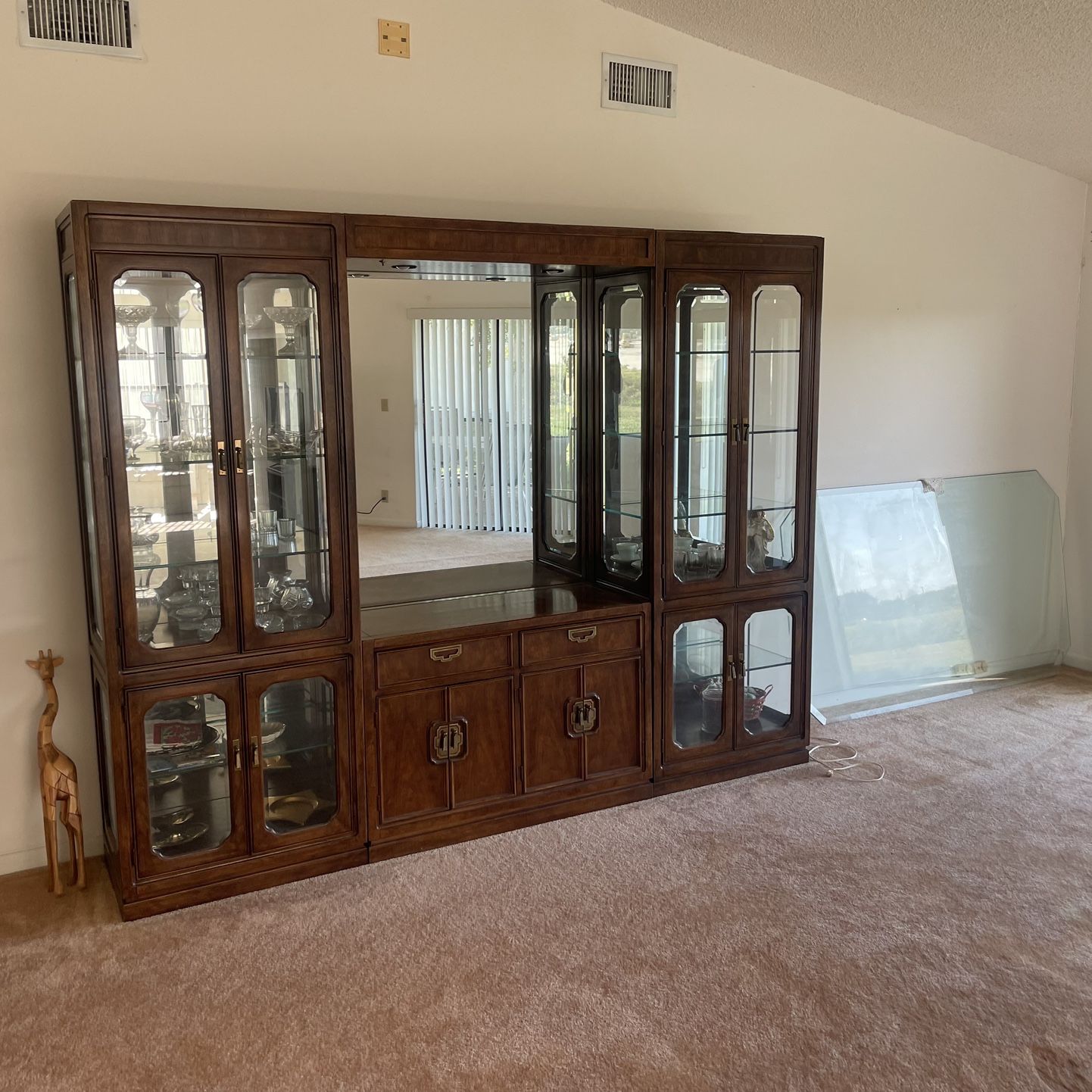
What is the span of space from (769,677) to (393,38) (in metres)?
2.78

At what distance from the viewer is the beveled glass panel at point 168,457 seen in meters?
3.00

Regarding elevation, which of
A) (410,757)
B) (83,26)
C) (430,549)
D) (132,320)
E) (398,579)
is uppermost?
→ (83,26)

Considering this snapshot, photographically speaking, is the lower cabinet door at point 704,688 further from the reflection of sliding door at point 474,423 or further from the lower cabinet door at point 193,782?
the lower cabinet door at point 193,782

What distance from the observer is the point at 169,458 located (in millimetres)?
A: 3109

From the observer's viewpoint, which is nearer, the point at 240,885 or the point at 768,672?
the point at 240,885

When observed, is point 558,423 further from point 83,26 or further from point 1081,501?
point 1081,501

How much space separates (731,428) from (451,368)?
1.08 metres

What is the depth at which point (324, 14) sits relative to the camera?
344cm

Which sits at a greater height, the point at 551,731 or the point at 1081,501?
the point at 1081,501

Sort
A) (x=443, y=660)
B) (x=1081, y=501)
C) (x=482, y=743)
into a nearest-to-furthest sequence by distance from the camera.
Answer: (x=443, y=660) → (x=482, y=743) → (x=1081, y=501)

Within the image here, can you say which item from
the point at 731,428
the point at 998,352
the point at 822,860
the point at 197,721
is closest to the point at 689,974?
the point at 822,860

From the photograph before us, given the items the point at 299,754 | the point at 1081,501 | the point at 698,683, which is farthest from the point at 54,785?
the point at 1081,501

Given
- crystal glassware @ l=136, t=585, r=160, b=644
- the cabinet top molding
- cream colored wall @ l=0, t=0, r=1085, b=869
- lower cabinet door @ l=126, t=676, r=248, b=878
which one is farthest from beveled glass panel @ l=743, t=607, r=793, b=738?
crystal glassware @ l=136, t=585, r=160, b=644

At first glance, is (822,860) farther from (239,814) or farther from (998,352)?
(998,352)
